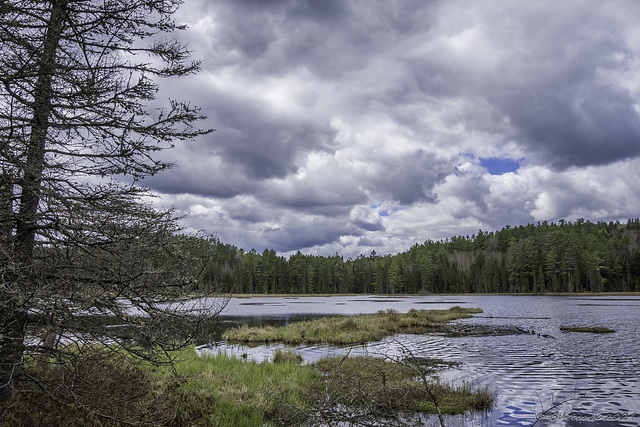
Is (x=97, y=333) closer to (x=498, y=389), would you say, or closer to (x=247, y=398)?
(x=247, y=398)

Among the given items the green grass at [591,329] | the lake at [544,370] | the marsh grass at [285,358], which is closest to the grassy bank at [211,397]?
the lake at [544,370]

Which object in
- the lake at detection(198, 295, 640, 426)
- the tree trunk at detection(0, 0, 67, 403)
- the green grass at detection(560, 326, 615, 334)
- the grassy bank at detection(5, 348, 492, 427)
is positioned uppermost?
the tree trunk at detection(0, 0, 67, 403)

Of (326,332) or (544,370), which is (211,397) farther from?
(326,332)

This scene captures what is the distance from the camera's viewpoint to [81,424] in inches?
259

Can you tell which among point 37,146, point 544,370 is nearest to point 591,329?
point 544,370

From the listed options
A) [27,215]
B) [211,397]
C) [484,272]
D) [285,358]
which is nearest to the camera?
[27,215]

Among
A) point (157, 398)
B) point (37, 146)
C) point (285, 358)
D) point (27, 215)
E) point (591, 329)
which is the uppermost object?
point (37, 146)

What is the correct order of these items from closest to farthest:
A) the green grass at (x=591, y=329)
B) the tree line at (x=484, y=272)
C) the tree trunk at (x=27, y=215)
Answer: the tree trunk at (x=27, y=215)
the green grass at (x=591, y=329)
the tree line at (x=484, y=272)

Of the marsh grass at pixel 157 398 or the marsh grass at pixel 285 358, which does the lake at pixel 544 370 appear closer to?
the marsh grass at pixel 285 358

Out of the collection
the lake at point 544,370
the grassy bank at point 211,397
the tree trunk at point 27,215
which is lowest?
the lake at point 544,370

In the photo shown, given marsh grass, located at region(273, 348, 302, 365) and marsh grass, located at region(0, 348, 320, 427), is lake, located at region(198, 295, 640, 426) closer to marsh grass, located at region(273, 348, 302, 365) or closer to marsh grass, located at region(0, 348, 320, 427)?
marsh grass, located at region(273, 348, 302, 365)

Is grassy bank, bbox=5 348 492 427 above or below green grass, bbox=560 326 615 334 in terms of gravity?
above

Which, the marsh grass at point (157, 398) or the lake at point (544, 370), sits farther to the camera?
the lake at point (544, 370)

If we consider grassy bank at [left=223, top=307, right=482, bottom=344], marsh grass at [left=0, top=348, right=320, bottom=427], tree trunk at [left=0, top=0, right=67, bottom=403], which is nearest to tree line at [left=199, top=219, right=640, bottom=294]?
grassy bank at [left=223, top=307, right=482, bottom=344]
